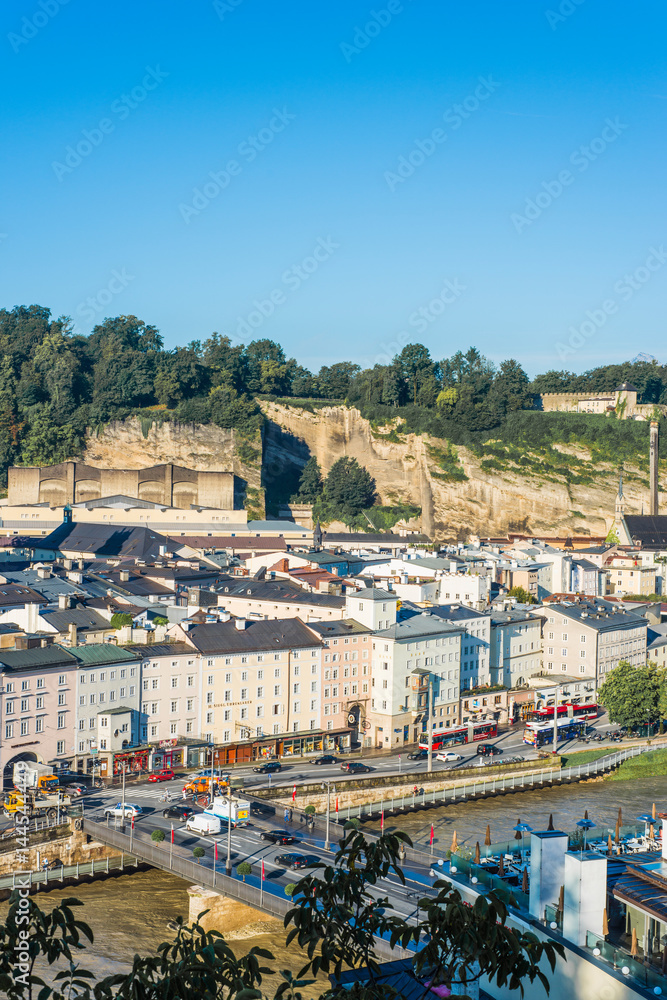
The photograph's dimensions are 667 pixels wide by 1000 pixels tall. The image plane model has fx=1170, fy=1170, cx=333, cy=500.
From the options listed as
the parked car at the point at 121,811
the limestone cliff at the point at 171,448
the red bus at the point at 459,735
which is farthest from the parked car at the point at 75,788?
the limestone cliff at the point at 171,448

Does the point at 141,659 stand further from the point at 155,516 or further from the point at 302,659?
the point at 155,516

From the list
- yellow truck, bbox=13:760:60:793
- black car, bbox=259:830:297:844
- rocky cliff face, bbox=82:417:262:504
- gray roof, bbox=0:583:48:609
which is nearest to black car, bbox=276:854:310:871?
black car, bbox=259:830:297:844

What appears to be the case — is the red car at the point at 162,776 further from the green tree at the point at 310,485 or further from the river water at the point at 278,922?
the green tree at the point at 310,485

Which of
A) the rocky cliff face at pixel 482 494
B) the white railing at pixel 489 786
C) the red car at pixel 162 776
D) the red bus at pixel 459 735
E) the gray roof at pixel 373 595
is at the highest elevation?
the rocky cliff face at pixel 482 494

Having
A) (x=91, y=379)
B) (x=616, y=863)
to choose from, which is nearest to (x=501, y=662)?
(x=616, y=863)

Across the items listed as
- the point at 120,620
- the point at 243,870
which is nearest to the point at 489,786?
the point at 243,870

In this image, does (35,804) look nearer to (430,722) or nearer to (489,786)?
(489,786)
